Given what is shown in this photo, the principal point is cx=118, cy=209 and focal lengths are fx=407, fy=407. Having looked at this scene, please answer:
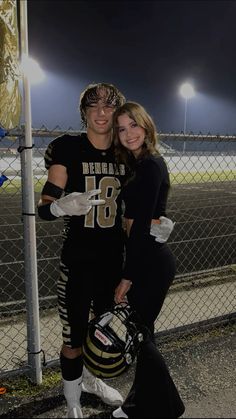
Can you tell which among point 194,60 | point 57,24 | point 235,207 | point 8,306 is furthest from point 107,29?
point 8,306

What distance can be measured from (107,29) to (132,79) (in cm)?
1311

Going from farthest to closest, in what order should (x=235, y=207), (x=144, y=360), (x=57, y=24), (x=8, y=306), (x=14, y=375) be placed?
(x=57, y=24)
(x=235, y=207)
(x=8, y=306)
(x=14, y=375)
(x=144, y=360)

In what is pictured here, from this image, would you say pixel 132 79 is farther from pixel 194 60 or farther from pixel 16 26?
pixel 16 26

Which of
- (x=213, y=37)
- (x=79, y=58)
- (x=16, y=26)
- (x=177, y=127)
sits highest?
(x=213, y=37)

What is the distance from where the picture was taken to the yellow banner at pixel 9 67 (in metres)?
2.65

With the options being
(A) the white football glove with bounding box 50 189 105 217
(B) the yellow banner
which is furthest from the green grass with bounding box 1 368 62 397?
(B) the yellow banner

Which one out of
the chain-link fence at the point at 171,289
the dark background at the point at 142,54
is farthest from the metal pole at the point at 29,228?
the dark background at the point at 142,54

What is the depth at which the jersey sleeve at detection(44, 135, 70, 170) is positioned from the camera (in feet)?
8.58

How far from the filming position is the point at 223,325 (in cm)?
431

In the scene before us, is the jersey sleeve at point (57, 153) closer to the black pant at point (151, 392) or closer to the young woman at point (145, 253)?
the young woman at point (145, 253)

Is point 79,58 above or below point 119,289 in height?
above

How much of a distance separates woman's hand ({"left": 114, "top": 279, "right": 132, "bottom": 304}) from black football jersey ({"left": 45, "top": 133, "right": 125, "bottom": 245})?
0.30 meters

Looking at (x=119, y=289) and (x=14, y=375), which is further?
(x=14, y=375)

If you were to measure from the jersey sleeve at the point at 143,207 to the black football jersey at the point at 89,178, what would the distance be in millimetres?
260
